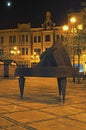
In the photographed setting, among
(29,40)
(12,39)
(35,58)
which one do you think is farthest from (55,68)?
(12,39)

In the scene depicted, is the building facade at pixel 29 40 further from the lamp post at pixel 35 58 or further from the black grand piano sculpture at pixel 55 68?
the black grand piano sculpture at pixel 55 68

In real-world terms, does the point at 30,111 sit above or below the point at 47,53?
below

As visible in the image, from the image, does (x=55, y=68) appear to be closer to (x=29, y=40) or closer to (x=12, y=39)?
(x=29, y=40)

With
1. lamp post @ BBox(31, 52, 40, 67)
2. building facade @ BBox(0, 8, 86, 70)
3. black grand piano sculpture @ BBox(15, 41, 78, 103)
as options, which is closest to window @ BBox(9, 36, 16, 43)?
building facade @ BBox(0, 8, 86, 70)

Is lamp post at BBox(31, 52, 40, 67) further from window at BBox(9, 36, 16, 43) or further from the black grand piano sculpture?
the black grand piano sculpture

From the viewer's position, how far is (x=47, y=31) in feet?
229

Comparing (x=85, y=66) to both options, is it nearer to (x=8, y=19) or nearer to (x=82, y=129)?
(x=8, y=19)

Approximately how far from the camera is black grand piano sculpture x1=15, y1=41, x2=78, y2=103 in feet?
35.3

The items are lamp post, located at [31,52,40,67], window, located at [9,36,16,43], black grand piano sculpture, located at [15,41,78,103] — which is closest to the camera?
black grand piano sculpture, located at [15,41,78,103]

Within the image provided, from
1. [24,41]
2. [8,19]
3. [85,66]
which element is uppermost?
[8,19]

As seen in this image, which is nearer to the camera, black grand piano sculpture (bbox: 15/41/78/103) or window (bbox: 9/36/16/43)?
black grand piano sculpture (bbox: 15/41/78/103)

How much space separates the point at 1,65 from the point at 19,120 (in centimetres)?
3649

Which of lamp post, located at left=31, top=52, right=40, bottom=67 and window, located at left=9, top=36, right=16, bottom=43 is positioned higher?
window, located at left=9, top=36, right=16, bottom=43

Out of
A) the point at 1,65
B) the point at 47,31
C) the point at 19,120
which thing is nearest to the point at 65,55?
the point at 19,120
